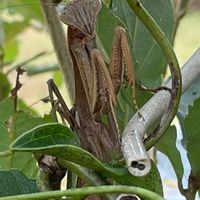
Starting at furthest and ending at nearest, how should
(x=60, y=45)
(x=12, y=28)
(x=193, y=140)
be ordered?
(x=12, y=28), (x=60, y=45), (x=193, y=140)

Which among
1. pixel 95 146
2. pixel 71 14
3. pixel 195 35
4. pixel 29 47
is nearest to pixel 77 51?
pixel 71 14

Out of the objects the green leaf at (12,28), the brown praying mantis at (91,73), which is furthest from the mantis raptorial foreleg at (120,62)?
the green leaf at (12,28)

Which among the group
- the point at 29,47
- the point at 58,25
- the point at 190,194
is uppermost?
the point at 29,47

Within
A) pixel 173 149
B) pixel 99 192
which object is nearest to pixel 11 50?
pixel 173 149

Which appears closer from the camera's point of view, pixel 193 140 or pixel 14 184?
pixel 14 184

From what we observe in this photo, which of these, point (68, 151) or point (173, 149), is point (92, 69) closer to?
point (173, 149)

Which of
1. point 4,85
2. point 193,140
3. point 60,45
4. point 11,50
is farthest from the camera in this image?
point 11,50

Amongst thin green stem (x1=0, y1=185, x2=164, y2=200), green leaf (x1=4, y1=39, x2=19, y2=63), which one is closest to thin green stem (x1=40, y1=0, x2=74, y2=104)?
thin green stem (x1=0, y1=185, x2=164, y2=200)

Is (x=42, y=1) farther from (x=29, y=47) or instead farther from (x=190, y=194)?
(x=29, y=47)
